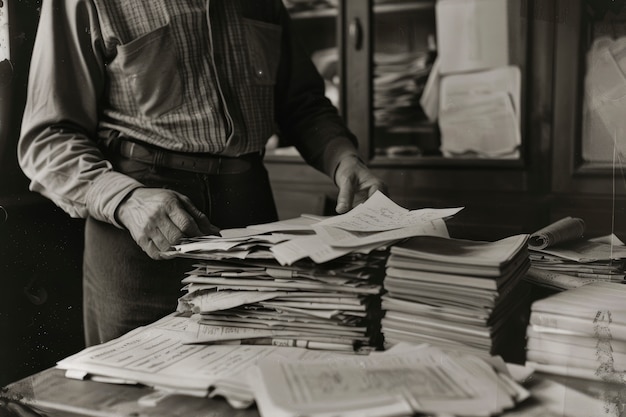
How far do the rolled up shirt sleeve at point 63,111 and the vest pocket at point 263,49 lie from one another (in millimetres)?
354

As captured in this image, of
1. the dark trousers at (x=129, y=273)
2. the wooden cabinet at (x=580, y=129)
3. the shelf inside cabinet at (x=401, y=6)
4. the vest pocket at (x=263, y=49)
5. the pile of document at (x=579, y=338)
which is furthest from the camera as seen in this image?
the shelf inside cabinet at (x=401, y=6)

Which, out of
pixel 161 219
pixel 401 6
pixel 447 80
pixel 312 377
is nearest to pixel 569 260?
pixel 312 377

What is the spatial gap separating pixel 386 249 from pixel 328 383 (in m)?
0.22

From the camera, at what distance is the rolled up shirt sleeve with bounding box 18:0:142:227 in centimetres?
113

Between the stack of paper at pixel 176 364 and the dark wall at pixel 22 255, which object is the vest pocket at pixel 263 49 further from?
the stack of paper at pixel 176 364

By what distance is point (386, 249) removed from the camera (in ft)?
2.68

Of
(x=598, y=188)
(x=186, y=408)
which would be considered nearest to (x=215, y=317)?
(x=186, y=408)

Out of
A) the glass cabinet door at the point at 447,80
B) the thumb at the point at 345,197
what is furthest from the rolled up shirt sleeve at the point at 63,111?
the glass cabinet door at the point at 447,80

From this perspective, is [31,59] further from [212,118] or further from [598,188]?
[598,188]

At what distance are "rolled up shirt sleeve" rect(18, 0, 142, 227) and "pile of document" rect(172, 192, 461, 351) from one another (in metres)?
0.34

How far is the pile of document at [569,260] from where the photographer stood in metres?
1.00

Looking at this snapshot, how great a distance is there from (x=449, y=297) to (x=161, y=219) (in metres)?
0.48

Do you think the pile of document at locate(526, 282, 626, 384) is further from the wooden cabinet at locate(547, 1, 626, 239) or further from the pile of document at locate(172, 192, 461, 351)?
the wooden cabinet at locate(547, 1, 626, 239)

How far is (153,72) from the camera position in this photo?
4.08 feet
